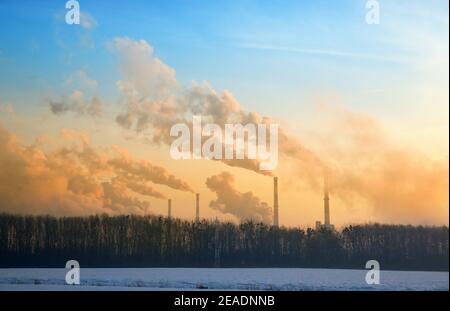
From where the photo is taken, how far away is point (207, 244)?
82.8 meters

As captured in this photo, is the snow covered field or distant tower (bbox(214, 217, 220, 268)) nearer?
the snow covered field

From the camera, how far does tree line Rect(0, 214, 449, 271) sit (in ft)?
249

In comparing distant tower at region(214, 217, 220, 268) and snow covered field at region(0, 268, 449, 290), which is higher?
distant tower at region(214, 217, 220, 268)

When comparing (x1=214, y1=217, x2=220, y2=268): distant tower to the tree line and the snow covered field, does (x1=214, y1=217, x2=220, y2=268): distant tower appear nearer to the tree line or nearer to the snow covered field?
the tree line

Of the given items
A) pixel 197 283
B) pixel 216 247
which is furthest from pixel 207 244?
pixel 197 283

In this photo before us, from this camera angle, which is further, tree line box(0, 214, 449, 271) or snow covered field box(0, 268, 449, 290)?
tree line box(0, 214, 449, 271)

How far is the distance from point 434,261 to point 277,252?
2294 centimetres

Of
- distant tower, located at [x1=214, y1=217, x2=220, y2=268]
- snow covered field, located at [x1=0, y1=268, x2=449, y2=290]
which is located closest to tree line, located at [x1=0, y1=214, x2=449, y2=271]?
distant tower, located at [x1=214, y1=217, x2=220, y2=268]

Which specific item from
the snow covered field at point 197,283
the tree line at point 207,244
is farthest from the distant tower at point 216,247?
the snow covered field at point 197,283

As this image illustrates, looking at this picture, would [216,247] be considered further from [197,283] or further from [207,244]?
[197,283]
